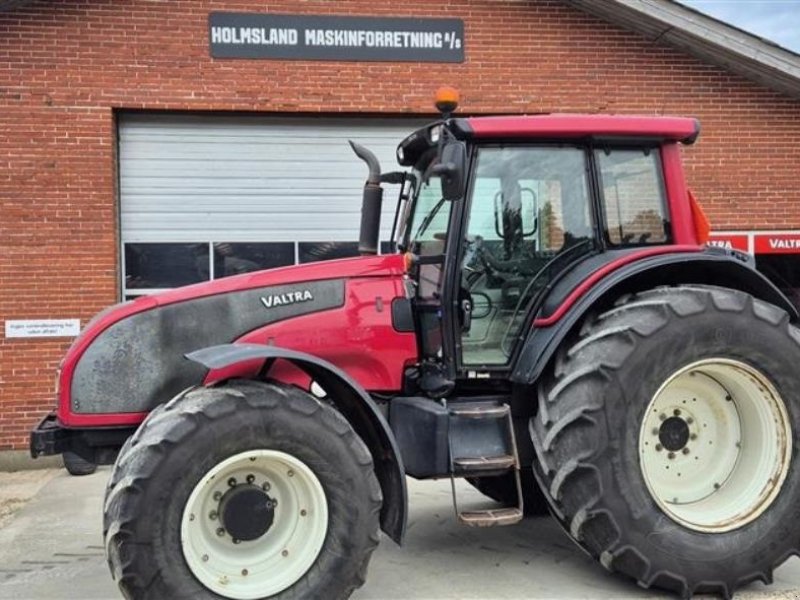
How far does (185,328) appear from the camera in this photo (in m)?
4.19

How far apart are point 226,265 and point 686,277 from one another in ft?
19.5

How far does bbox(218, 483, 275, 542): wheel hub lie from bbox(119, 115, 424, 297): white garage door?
228 inches

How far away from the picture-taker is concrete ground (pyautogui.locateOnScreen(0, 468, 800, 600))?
4.27 m

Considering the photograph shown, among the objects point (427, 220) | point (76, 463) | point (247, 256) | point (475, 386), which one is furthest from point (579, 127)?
point (247, 256)

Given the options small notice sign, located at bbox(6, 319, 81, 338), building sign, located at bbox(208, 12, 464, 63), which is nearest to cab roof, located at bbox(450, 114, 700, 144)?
building sign, located at bbox(208, 12, 464, 63)

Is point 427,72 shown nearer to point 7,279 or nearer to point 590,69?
point 590,69

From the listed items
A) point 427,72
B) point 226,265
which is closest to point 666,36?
point 427,72

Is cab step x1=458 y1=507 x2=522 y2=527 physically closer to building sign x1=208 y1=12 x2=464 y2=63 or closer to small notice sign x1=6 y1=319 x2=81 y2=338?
small notice sign x1=6 y1=319 x2=81 y2=338

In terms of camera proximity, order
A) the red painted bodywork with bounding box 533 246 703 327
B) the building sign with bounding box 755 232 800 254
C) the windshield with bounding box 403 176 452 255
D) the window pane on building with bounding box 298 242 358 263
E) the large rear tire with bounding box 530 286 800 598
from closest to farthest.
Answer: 1. the large rear tire with bounding box 530 286 800 598
2. the red painted bodywork with bounding box 533 246 703 327
3. the windshield with bounding box 403 176 452 255
4. the window pane on building with bounding box 298 242 358 263
5. the building sign with bounding box 755 232 800 254

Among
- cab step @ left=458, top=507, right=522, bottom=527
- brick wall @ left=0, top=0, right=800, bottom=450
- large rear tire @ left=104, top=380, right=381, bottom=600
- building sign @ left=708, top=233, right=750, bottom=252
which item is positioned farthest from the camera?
building sign @ left=708, top=233, right=750, bottom=252

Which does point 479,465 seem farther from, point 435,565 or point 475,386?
point 435,565

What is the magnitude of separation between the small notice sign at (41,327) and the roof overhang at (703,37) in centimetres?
664

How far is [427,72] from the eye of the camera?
9.29 meters

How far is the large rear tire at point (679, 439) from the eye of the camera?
3951 mm
